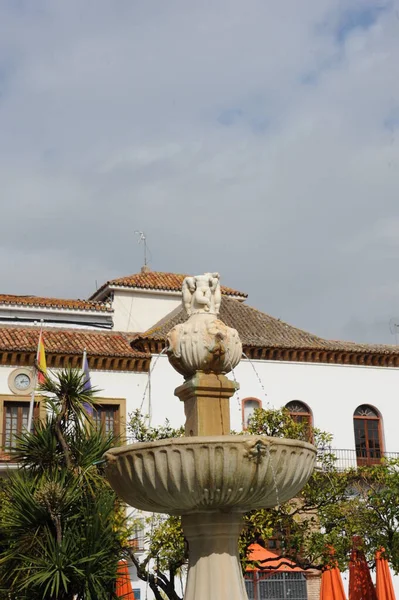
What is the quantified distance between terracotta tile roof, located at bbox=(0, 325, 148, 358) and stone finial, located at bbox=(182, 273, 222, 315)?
15534 mm

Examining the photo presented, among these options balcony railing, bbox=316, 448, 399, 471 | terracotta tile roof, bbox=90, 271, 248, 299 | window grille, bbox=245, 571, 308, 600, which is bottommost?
window grille, bbox=245, 571, 308, 600

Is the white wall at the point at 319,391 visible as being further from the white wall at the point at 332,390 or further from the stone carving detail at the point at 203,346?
the stone carving detail at the point at 203,346

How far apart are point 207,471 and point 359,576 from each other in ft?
39.4

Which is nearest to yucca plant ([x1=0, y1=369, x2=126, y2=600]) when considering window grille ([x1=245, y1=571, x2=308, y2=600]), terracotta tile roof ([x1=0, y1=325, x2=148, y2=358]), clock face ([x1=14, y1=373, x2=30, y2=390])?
clock face ([x1=14, y1=373, x2=30, y2=390])

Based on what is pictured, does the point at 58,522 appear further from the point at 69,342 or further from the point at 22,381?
the point at 69,342

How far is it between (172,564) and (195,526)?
6.92m

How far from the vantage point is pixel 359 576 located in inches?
719

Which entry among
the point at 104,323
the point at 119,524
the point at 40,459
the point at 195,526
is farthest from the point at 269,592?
the point at 195,526

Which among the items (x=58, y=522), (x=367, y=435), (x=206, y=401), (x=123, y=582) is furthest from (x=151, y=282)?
(x=206, y=401)

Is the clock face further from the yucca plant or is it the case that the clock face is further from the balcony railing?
the yucca plant

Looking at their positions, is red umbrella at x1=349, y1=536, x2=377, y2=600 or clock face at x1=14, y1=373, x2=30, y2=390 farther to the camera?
clock face at x1=14, y1=373, x2=30, y2=390

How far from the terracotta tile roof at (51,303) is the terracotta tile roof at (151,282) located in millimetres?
819

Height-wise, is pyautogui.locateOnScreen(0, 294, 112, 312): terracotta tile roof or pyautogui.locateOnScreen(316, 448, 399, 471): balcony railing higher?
pyautogui.locateOnScreen(0, 294, 112, 312): terracotta tile roof

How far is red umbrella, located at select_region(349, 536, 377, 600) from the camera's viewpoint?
59.4 feet
